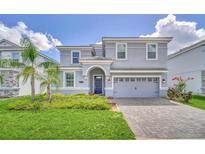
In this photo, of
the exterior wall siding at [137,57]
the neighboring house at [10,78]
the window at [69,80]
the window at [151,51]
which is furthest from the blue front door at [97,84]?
the neighboring house at [10,78]

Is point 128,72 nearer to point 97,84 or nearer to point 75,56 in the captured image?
point 97,84

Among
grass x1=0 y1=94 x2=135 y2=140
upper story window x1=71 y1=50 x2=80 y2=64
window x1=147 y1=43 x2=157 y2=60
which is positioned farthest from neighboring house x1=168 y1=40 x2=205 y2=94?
grass x1=0 y1=94 x2=135 y2=140

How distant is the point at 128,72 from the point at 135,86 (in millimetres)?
1651

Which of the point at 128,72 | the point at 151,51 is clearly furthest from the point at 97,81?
the point at 151,51

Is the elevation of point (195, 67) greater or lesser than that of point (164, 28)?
lesser

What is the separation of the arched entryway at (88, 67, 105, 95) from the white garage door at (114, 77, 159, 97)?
1.59 metres

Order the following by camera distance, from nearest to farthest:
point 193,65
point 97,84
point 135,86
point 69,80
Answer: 1. point 135,86
2. point 69,80
3. point 97,84
4. point 193,65

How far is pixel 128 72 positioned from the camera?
15.6 m

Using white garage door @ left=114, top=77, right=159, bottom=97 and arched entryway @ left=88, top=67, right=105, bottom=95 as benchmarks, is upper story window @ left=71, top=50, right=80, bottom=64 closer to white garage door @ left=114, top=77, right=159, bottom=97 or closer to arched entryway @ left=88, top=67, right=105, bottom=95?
arched entryway @ left=88, top=67, right=105, bottom=95

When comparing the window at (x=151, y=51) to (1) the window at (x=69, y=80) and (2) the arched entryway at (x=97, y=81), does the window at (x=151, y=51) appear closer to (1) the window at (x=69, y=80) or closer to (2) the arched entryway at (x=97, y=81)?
(2) the arched entryway at (x=97, y=81)
